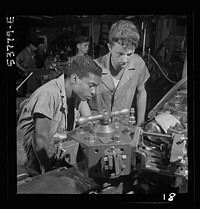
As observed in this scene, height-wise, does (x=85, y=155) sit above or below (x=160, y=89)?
below

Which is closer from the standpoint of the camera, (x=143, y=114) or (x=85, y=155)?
(x=85, y=155)

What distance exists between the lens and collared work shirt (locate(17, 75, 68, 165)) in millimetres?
1671

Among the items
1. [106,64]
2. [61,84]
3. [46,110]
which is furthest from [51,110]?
[106,64]

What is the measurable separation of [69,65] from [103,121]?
361 millimetres

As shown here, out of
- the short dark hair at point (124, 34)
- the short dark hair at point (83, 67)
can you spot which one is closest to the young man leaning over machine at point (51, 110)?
the short dark hair at point (83, 67)

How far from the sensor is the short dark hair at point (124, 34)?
162cm

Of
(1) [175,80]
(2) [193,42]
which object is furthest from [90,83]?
(2) [193,42]

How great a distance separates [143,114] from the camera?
1748 millimetres

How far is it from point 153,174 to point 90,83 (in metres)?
0.62

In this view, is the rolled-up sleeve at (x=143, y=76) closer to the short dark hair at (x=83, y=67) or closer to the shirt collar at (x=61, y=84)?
the short dark hair at (x=83, y=67)

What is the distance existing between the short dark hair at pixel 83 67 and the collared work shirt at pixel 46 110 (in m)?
0.08

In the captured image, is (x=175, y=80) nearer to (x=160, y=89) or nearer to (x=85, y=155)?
(x=160, y=89)

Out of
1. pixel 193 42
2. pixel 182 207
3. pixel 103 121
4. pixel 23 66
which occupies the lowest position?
pixel 182 207

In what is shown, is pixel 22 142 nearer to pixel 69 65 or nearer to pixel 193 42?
pixel 69 65
